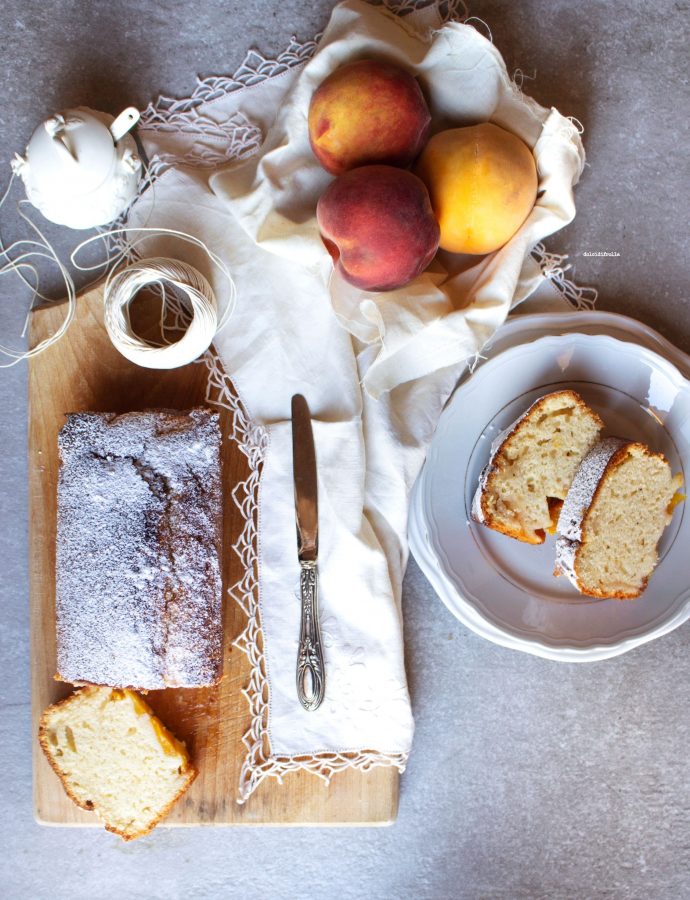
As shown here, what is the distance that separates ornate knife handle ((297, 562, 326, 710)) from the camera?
1346 mm

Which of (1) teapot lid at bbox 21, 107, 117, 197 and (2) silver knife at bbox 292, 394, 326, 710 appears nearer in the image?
(1) teapot lid at bbox 21, 107, 117, 197

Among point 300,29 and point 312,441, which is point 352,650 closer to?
point 312,441

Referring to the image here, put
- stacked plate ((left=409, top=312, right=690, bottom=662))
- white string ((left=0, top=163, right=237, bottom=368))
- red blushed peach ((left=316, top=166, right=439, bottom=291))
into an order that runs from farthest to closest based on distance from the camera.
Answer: stacked plate ((left=409, top=312, right=690, bottom=662)) → white string ((left=0, top=163, right=237, bottom=368)) → red blushed peach ((left=316, top=166, right=439, bottom=291))

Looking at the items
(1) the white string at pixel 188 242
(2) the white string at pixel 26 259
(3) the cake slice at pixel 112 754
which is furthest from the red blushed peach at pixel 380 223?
(3) the cake slice at pixel 112 754

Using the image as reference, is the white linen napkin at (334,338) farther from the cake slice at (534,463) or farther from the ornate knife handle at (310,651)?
the cake slice at (534,463)

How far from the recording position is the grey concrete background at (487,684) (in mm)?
1395

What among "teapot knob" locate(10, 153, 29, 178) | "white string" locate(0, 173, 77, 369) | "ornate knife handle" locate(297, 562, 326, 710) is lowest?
"ornate knife handle" locate(297, 562, 326, 710)

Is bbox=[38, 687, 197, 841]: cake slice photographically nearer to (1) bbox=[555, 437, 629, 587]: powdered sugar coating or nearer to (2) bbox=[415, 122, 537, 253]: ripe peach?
(1) bbox=[555, 437, 629, 587]: powdered sugar coating

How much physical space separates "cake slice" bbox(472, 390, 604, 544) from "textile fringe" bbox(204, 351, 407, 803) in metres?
0.42

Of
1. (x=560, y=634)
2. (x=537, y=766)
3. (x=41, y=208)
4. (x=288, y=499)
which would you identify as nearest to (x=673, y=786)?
(x=537, y=766)

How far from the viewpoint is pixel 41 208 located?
4.14ft

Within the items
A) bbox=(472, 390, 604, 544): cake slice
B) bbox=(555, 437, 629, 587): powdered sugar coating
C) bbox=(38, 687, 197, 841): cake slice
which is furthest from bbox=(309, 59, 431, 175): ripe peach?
bbox=(38, 687, 197, 841): cake slice

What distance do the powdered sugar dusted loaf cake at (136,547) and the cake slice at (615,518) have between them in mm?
637

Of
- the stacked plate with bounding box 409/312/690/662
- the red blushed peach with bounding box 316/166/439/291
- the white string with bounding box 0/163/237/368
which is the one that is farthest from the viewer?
the stacked plate with bounding box 409/312/690/662
